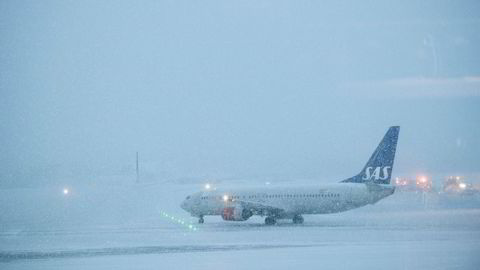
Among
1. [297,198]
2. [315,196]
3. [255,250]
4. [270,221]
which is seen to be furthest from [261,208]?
[255,250]

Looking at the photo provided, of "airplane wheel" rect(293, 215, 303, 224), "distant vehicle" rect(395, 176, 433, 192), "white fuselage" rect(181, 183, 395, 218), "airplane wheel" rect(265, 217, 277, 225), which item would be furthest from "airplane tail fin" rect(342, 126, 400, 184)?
"distant vehicle" rect(395, 176, 433, 192)

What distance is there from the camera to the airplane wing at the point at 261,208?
49688mm

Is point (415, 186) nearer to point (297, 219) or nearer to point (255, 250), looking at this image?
point (297, 219)

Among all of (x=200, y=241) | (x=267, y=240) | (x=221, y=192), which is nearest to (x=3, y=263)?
(x=200, y=241)

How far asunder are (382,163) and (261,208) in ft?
35.3

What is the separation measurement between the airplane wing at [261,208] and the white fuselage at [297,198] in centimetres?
11

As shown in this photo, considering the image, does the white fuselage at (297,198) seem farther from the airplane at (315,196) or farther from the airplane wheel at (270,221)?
the airplane wheel at (270,221)

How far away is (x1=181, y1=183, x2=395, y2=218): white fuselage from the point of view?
147 ft

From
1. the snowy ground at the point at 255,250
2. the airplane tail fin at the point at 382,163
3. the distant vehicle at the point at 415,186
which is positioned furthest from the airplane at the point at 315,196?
the distant vehicle at the point at 415,186

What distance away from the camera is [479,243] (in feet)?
88.3

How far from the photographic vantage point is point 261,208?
50.6 m

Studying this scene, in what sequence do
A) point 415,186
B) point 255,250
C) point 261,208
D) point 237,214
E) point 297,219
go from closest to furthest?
point 255,250, point 297,219, point 261,208, point 237,214, point 415,186

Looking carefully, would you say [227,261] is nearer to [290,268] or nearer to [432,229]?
[290,268]

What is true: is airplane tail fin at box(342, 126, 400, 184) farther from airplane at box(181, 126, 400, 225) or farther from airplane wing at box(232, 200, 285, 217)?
airplane wing at box(232, 200, 285, 217)
